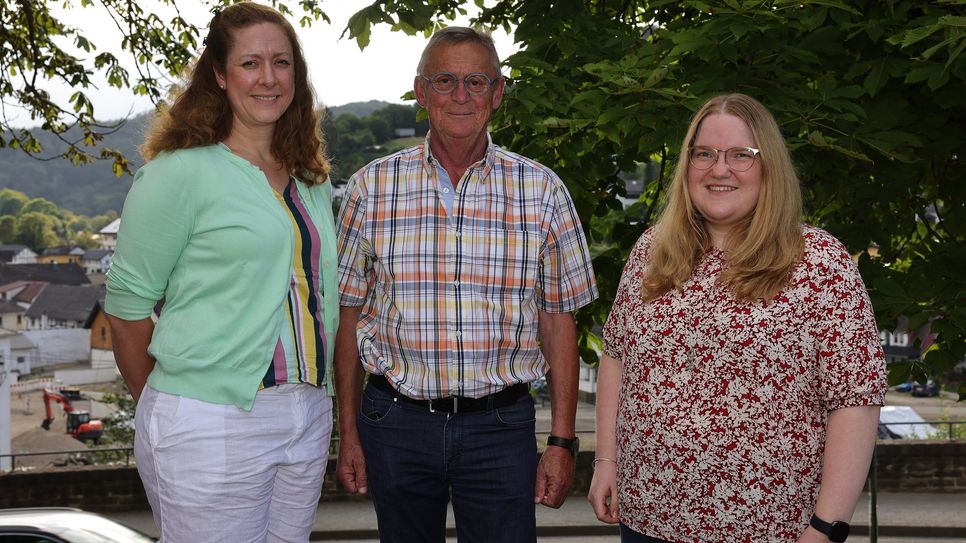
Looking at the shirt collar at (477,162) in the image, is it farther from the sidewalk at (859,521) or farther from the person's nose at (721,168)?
the sidewalk at (859,521)

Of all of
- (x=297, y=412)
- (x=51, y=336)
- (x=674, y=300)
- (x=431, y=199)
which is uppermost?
(x=431, y=199)

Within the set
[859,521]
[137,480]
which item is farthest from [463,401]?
[859,521]

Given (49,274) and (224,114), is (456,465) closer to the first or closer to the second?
(224,114)

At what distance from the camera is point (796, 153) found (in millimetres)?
4195

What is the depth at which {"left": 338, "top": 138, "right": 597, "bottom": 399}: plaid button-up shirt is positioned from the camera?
9.07 feet

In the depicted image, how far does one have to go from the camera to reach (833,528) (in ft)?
7.24

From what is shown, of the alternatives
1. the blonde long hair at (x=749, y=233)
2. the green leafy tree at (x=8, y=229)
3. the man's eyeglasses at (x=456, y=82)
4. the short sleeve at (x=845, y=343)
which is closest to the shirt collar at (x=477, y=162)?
the man's eyeglasses at (x=456, y=82)

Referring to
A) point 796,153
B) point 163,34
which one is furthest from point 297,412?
point 163,34

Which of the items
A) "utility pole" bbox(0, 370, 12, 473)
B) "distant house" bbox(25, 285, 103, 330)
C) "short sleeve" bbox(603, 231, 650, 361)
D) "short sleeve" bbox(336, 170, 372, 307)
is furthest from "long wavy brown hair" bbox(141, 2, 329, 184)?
"distant house" bbox(25, 285, 103, 330)

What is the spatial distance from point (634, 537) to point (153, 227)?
4.56 ft

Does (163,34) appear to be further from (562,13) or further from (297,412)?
(297,412)

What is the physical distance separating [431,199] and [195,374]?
87 centimetres

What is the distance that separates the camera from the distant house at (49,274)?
105 meters

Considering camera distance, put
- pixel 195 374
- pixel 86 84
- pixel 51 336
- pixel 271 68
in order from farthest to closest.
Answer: pixel 51 336
pixel 86 84
pixel 271 68
pixel 195 374
